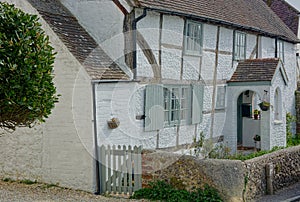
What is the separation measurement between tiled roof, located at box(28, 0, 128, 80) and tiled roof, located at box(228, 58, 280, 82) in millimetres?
6901

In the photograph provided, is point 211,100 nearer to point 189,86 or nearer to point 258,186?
point 189,86

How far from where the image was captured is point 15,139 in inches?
469

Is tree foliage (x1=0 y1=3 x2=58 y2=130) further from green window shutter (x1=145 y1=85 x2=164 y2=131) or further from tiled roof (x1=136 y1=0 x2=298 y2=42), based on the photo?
green window shutter (x1=145 y1=85 x2=164 y2=131)

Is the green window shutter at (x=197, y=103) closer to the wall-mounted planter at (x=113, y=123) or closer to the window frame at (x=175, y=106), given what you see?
the window frame at (x=175, y=106)

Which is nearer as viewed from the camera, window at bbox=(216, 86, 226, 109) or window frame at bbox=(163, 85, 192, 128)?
window frame at bbox=(163, 85, 192, 128)

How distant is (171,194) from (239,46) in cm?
972

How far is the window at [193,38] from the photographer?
48.2ft

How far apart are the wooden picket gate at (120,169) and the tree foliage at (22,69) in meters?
2.54

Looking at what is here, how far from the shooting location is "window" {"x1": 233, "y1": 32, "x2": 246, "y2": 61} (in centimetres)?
1784

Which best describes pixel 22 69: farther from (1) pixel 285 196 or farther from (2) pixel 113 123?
(1) pixel 285 196

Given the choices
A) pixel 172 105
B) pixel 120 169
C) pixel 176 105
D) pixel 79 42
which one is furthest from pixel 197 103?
pixel 120 169

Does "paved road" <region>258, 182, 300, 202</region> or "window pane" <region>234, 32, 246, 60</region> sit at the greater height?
"window pane" <region>234, 32, 246, 60</region>

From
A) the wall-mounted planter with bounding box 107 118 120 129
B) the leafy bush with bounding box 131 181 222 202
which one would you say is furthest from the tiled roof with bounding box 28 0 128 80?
the leafy bush with bounding box 131 181 222 202

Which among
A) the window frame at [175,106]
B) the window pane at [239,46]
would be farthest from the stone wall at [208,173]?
the window pane at [239,46]
